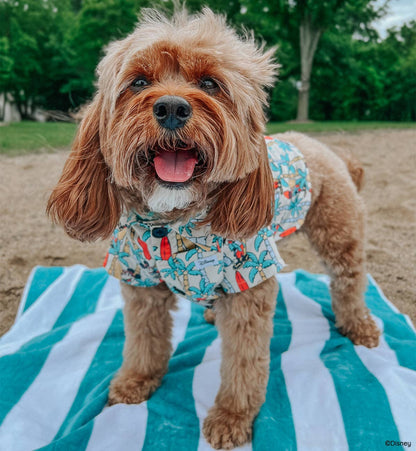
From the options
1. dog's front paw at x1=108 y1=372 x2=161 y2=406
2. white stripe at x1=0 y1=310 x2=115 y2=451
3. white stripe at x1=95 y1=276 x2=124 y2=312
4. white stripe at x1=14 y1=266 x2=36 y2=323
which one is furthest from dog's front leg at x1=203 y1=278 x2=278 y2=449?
white stripe at x1=14 y1=266 x2=36 y2=323

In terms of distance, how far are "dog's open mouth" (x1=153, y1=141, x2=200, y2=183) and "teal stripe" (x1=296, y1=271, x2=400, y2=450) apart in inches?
60.6

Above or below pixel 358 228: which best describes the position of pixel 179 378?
below

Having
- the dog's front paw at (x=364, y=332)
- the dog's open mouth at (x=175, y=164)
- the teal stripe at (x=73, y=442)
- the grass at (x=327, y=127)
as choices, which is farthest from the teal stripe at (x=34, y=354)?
the grass at (x=327, y=127)

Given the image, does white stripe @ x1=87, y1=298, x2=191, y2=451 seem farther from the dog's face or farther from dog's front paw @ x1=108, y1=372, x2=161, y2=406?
the dog's face

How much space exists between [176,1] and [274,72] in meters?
0.62

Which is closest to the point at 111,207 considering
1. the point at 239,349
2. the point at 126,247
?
the point at 126,247

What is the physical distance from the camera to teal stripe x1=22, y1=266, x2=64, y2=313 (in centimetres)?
310

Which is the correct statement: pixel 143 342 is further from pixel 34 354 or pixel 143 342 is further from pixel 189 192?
pixel 189 192

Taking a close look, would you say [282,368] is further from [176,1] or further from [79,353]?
[176,1]

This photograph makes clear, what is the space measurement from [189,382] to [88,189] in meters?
1.30

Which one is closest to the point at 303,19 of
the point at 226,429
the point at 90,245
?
the point at 90,245

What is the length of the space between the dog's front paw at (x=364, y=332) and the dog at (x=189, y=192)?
0.93 meters

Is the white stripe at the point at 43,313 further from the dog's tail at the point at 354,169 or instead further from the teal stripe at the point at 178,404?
the dog's tail at the point at 354,169

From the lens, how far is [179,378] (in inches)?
93.7
